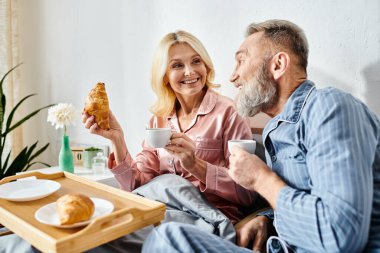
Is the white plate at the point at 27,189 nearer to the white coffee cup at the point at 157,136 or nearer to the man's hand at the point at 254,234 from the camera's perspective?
the white coffee cup at the point at 157,136

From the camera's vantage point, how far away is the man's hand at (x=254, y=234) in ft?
3.61

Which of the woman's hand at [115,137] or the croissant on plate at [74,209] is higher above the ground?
the woman's hand at [115,137]

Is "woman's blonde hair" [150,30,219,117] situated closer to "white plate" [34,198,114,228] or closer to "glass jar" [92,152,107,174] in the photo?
"glass jar" [92,152,107,174]

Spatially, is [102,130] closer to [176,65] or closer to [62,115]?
[176,65]

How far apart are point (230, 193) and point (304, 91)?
1.66ft

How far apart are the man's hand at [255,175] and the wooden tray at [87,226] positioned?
24cm

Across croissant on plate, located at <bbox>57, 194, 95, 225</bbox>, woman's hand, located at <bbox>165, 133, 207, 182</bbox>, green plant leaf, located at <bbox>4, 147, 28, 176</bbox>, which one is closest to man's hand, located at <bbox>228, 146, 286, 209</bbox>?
woman's hand, located at <bbox>165, 133, 207, 182</bbox>

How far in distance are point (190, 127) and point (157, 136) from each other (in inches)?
15.7

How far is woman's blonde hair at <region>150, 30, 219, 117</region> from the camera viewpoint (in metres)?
1.51

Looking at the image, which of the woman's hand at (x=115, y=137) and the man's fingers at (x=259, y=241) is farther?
the woman's hand at (x=115, y=137)

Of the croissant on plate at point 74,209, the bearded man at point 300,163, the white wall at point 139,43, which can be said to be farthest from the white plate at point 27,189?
the white wall at point 139,43

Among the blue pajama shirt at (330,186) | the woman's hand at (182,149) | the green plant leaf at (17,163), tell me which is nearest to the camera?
the blue pajama shirt at (330,186)

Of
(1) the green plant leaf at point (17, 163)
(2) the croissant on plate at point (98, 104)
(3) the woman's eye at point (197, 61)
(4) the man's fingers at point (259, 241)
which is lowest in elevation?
(1) the green plant leaf at point (17, 163)

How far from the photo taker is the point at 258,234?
3.64 feet
